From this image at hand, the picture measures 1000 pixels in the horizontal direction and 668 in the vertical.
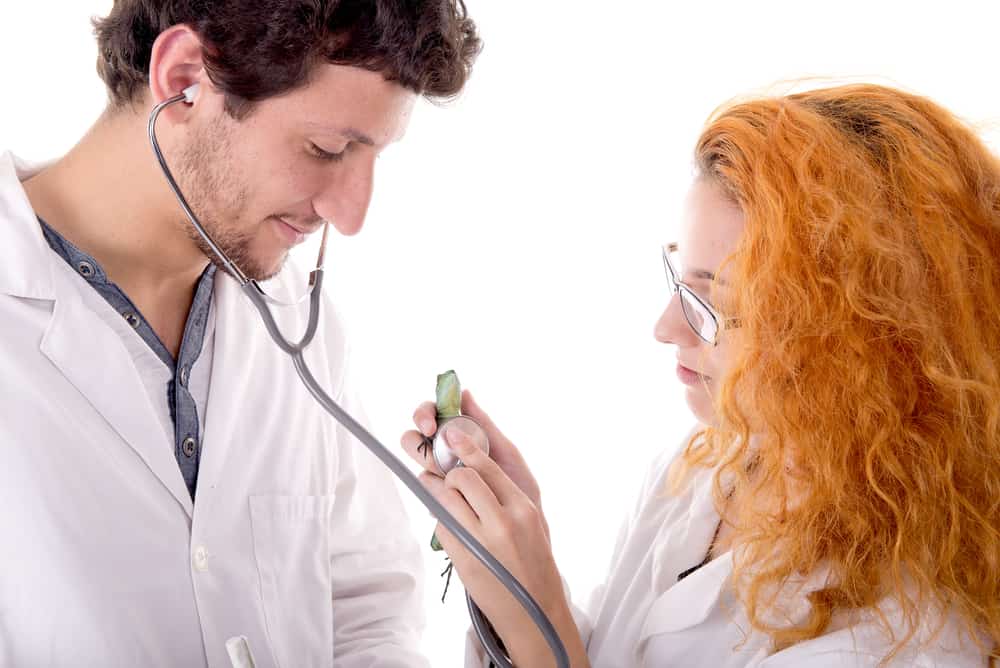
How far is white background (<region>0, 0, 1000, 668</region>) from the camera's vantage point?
2.30 meters

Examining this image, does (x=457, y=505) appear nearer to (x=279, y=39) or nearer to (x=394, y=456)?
(x=394, y=456)

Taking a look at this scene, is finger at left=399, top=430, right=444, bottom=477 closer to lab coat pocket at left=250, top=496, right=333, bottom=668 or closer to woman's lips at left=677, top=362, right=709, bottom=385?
lab coat pocket at left=250, top=496, right=333, bottom=668

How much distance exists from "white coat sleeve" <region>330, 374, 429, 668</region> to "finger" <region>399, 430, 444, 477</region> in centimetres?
38

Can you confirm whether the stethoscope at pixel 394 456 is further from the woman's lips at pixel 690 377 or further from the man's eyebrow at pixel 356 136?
the woman's lips at pixel 690 377

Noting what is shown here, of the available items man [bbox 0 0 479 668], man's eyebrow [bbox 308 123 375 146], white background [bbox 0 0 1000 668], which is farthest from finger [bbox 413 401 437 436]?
white background [bbox 0 0 1000 668]

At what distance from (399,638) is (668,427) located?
3.40 ft

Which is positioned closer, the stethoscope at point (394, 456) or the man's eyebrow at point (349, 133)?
the stethoscope at point (394, 456)

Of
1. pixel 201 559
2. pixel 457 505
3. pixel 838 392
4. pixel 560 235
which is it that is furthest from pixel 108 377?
pixel 560 235

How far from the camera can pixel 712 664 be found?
4.96ft

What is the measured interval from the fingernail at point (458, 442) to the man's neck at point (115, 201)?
53 centimetres

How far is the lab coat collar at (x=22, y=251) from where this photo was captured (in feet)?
4.39

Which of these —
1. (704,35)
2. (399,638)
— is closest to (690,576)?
(399,638)

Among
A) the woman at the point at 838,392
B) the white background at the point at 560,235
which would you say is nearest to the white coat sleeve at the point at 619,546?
the woman at the point at 838,392

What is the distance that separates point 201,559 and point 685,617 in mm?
747
